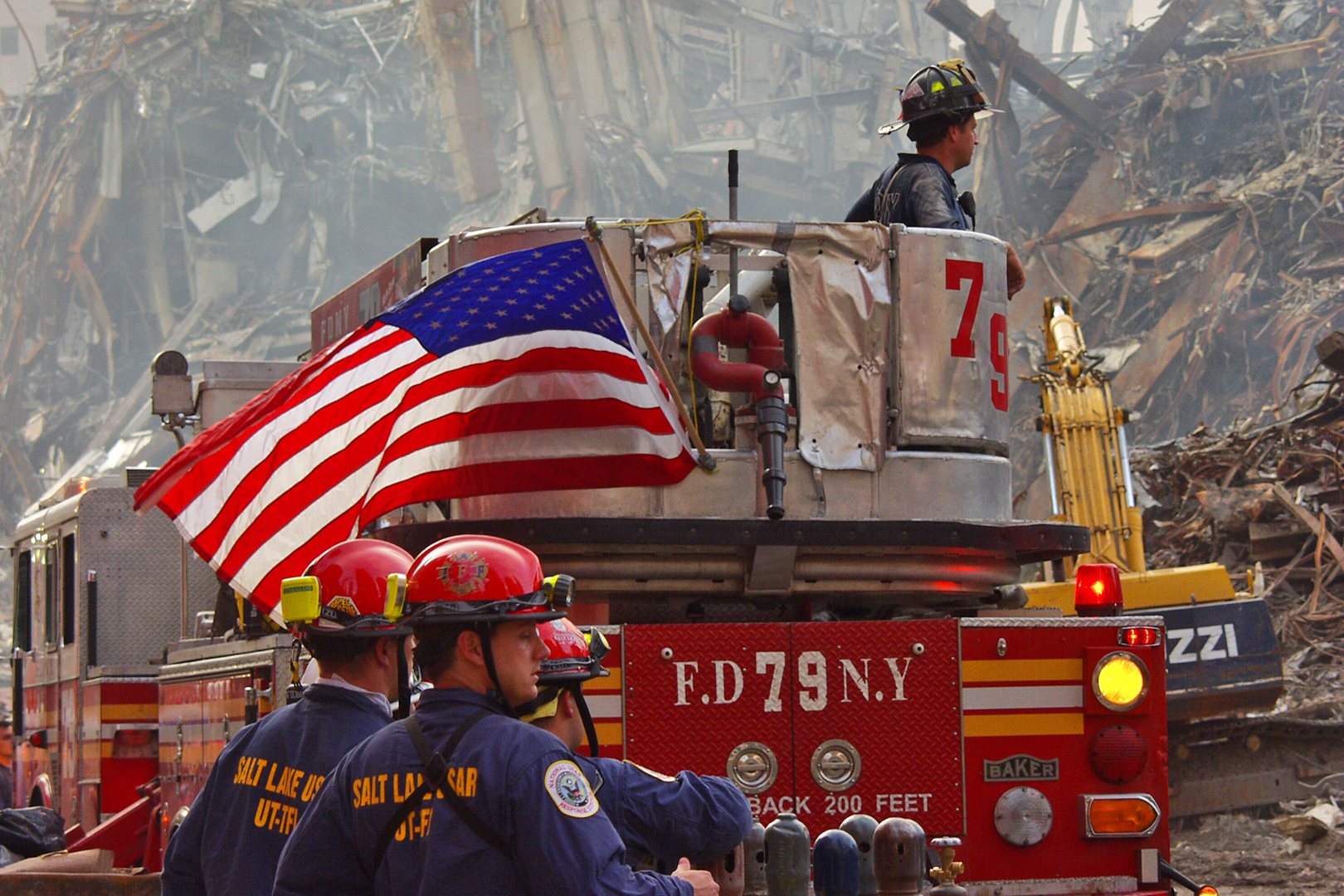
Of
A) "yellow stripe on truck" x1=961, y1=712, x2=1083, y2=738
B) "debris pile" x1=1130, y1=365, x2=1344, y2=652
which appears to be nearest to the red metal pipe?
"yellow stripe on truck" x1=961, y1=712, x2=1083, y2=738

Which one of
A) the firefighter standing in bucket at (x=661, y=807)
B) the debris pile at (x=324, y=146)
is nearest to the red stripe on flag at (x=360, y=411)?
the firefighter standing in bucket at (x=661, y=807)

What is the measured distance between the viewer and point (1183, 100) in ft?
115

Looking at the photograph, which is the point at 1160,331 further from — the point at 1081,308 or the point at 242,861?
the point at 242,861

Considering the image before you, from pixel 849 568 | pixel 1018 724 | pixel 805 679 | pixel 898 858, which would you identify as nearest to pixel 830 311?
pixel 849 568

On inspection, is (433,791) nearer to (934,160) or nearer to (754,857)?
(754,857)

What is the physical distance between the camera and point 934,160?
6.30 metres

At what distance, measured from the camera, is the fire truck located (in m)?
5.04

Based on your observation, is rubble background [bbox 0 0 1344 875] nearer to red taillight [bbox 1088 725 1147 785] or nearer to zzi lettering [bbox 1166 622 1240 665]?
zzi lettering [bbox 1166 622 1240 665]

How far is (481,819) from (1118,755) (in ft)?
10.5

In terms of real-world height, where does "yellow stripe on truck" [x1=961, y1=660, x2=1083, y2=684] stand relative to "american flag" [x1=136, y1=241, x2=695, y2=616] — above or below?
below

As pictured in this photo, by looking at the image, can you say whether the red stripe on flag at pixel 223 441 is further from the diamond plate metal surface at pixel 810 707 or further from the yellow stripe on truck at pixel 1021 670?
the yellow stripe on truck at pixel 1021 670

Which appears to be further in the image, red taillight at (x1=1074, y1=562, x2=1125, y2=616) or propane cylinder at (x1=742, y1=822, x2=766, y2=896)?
red taillight at (x1=1074, y1=562, x2=1125, y2=616)

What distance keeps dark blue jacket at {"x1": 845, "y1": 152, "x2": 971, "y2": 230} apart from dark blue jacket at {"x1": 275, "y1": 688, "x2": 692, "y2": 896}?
3787 millimetres

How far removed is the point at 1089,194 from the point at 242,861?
35048mm
